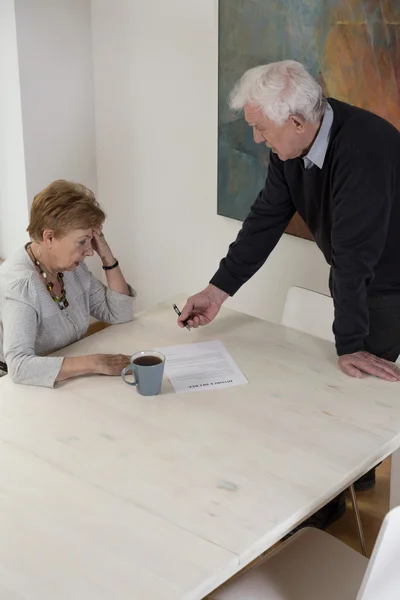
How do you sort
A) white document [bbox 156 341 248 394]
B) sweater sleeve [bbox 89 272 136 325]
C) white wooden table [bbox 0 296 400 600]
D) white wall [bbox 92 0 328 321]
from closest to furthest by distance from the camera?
white wooden table [bbox 0 296 400 600] < white document [bbox 156 341 248 394] < sweater sleeve [bbox 89 272 136 325] < white wall [bbox 92 0 328 321]

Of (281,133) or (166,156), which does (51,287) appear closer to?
(281,133)

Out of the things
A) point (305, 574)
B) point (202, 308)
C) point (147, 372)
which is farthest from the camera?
point (202, 308)

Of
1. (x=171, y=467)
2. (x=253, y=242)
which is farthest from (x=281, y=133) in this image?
(x=171, y=467)

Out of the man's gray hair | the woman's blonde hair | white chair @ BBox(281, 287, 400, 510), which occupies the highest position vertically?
the man's gray hair

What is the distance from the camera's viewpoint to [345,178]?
210 cm

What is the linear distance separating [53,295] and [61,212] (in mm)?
231

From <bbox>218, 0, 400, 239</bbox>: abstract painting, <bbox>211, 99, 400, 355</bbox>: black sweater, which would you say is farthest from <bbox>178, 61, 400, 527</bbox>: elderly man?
<bbox>218, 0, 400, 239</bbox>: abstract painting

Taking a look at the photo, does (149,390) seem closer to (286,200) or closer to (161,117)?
(286,200)

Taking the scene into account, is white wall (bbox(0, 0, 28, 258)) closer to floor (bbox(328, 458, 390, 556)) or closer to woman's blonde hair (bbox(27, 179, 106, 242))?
woman's blonde hair (bbox(27, 179, 106, 242))

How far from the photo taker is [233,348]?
228 centimetres

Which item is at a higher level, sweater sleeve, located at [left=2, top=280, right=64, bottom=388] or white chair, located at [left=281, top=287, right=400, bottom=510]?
sweater sleeve, located at [left=2, top=280, right=64, bottom=388]

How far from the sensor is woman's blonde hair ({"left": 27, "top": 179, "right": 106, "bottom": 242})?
7.44 ft

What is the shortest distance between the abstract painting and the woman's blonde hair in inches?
45.9

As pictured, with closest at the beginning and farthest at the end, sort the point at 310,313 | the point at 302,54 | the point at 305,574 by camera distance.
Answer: the point at 305,574 → the point at 310,313 → the point at 302,54
